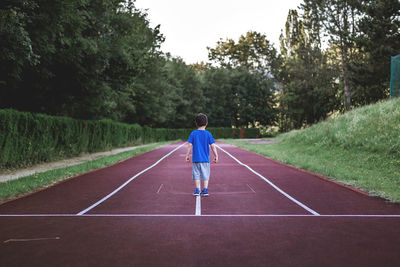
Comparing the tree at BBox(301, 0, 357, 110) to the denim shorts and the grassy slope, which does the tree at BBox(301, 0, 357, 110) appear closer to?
the grassy slope

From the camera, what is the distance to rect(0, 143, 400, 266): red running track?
4277 mm

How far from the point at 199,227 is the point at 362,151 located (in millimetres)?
12187

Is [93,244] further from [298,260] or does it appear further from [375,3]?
[375,3]

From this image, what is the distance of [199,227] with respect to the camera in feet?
18.7

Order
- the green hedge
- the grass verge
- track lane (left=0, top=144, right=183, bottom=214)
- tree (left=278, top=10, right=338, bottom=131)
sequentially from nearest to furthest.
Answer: track lane (left=0, top=144, right=183, bottom=214)
the grass verge
the green hedge
tree (left=278, top=10, right=338, bottom=131)

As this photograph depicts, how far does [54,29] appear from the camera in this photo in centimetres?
1331

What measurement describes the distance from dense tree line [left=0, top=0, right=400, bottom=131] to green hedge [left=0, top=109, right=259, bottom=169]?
67.1 inches

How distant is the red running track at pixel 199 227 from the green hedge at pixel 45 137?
5.13 meters

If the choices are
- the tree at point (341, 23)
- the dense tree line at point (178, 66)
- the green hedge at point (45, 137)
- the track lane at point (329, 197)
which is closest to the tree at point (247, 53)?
the dense tree line at point (178, 66)

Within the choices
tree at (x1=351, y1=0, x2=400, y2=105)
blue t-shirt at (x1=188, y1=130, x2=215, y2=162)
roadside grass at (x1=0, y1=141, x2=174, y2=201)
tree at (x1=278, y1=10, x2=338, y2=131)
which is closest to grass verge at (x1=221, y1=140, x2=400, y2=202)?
blue t-shirt at (x1=188, y1=130, x2=215, y2=162)

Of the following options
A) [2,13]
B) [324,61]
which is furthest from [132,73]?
[324,61]

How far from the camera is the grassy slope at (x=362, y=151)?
35.2 ft

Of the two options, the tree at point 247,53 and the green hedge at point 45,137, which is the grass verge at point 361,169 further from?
the tree at point 247,53

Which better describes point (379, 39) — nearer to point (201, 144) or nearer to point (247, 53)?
point (201, 144)
